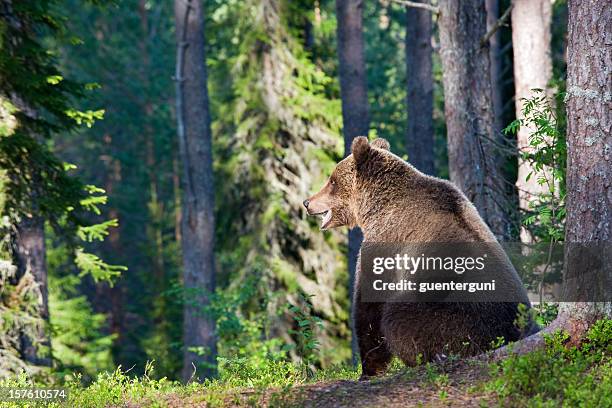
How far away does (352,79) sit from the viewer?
17.6 m

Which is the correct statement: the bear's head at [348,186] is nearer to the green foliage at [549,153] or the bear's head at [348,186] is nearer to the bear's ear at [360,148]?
the bear's ear at [360,148]

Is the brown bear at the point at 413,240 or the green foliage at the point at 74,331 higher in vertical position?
the brown bear at the point at 413,240

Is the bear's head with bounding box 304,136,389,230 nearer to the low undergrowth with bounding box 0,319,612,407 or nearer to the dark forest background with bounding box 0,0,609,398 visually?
the dark forest background with bounding box 0,0,609,398

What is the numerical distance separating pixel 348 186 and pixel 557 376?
9.99ft

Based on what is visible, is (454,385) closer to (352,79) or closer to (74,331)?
(352,79)

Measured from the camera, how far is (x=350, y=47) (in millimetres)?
17562

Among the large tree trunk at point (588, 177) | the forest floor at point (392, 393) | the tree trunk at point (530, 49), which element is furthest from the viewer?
the tree trunk at point (530, 49)

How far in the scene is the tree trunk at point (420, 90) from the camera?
1845 cm

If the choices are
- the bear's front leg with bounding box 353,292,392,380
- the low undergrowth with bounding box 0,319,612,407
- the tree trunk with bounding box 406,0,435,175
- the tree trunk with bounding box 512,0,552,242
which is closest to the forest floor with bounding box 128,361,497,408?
the low undergrowth with bounding box 0,319,612,407

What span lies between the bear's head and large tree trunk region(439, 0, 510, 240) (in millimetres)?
3191

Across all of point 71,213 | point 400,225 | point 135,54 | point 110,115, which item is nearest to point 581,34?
point 400,225

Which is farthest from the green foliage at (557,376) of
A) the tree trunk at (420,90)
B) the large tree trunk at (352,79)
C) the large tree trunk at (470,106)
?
the tree trunk at (420,90)

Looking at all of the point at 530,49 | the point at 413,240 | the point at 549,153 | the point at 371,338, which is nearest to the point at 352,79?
the point at 530,49

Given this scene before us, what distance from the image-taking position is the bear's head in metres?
8.23
